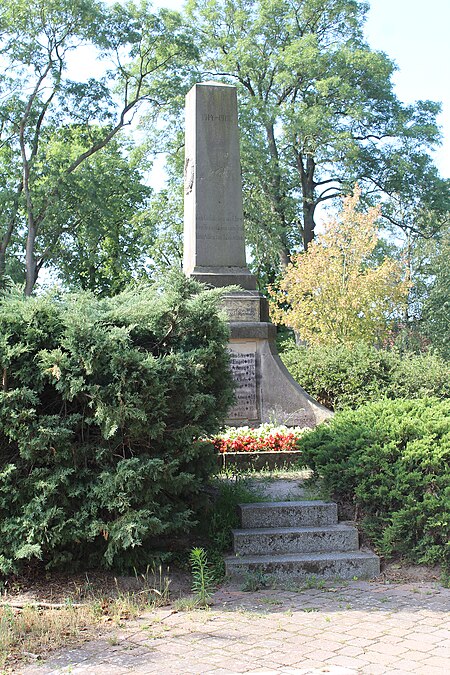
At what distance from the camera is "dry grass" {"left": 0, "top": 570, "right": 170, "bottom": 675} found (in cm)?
459

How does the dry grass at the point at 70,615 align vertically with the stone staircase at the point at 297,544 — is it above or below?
below

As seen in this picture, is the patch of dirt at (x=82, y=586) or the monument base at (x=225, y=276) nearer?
the patch of dirt at (x=82, y=586)

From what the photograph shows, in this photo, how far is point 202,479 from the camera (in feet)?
20.5

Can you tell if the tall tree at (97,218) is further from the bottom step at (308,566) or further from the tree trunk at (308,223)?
the bottom step at (308,566)

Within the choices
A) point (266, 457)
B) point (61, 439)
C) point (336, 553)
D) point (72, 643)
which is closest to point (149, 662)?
point (72, 643)

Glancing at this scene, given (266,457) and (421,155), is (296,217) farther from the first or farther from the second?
(266,457)

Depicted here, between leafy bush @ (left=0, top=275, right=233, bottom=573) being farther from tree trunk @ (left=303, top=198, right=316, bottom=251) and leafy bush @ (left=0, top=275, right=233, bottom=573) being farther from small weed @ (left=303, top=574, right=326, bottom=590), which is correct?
tree trunk @ (left=303, top=198, right=316, bottom=251)

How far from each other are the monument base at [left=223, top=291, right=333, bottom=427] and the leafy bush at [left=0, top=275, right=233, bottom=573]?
15.2 ft

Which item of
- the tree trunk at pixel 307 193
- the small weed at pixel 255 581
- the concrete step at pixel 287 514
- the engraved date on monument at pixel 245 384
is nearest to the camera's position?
the small weed at pixel 255 581

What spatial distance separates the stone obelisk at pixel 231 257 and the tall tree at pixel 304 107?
59.6ft

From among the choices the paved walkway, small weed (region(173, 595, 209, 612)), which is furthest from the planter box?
small weed (region(173, 595, 209, 612))

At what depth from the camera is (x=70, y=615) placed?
5.04 metres

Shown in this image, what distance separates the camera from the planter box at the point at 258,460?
27.4ft

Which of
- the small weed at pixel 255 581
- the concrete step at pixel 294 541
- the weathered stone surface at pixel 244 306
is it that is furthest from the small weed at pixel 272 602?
the weathered stone surface at pixel 244 306
